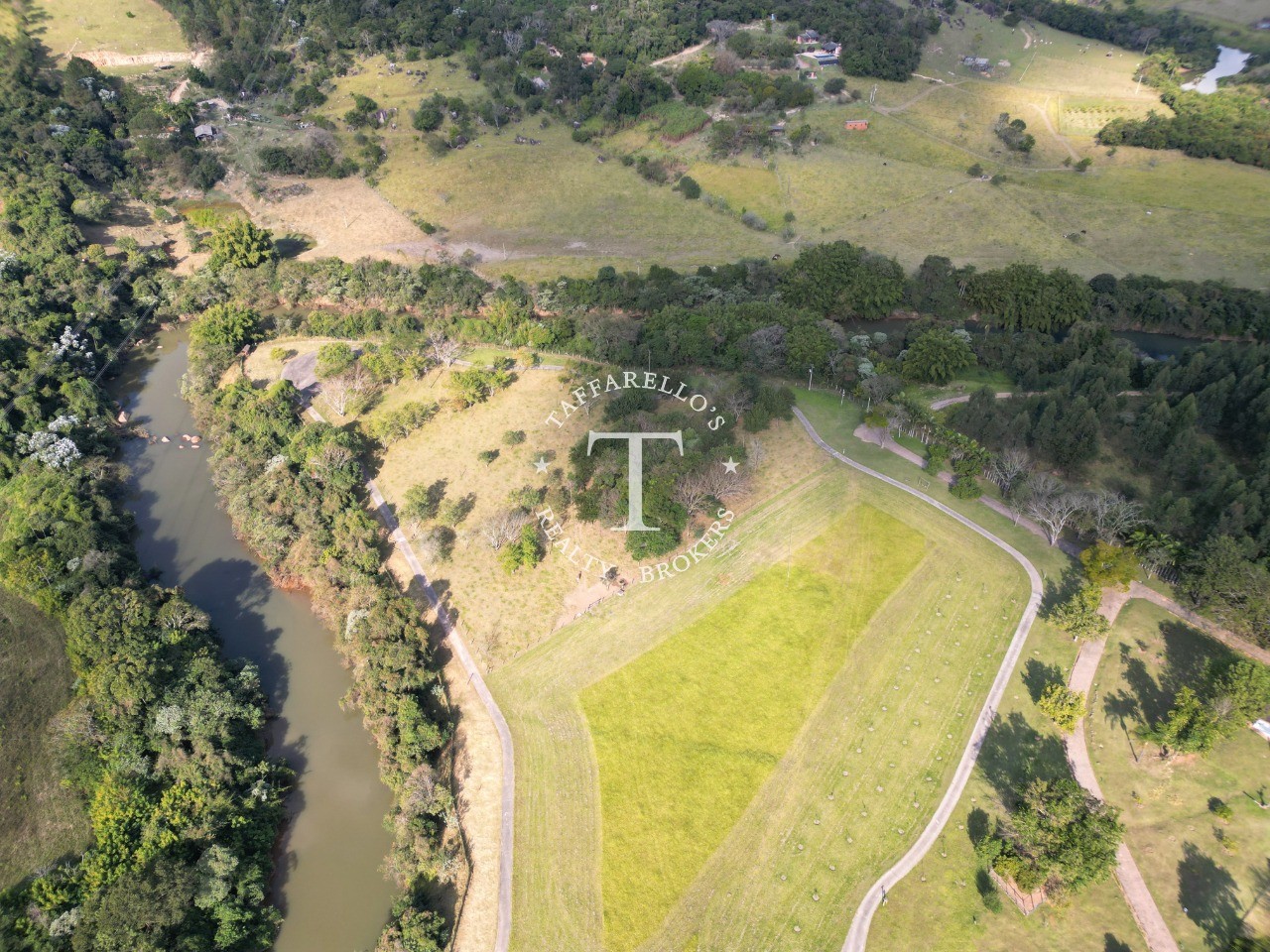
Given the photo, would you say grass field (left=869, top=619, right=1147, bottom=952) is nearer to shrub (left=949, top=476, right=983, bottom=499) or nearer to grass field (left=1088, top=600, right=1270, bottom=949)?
grass field (left=1088, top=600, right=1270, bottom=949)

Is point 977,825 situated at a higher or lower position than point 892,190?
lower

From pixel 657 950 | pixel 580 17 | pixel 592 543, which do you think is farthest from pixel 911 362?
pixel 580 17

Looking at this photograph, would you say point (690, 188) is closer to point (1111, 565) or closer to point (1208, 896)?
point (1111, 565)

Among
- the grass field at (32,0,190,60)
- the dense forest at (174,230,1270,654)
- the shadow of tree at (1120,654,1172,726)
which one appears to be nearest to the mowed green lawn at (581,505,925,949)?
the dense forest at (174,230,1270,654)

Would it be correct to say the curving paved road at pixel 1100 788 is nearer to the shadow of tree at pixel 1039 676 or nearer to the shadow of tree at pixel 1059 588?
the shadow of tree at pixel 1039 676

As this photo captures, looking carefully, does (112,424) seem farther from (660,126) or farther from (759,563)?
(660,126)

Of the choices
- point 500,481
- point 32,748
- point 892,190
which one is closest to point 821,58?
point 892,190
